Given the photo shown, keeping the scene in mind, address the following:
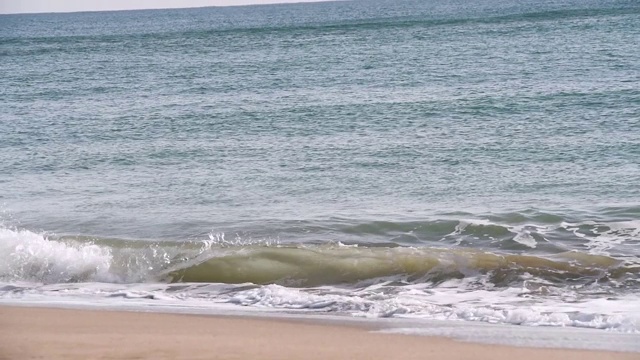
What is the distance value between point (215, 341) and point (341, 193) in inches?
259

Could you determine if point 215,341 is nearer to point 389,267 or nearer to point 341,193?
point 389,267

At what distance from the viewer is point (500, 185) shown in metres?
13.3

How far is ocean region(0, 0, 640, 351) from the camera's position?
8.74m

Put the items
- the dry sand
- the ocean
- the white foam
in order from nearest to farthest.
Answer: the dry sand
the ocean
the white foam

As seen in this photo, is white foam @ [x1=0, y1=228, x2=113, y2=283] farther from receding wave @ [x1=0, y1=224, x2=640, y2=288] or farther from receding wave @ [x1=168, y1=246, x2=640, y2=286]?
receding wave @ [x1=168, y1=246, x2=640, y2=286]

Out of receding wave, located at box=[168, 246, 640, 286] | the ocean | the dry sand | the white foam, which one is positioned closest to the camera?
the dry sand

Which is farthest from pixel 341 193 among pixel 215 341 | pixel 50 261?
pixel 215 341

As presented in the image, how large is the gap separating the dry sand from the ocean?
0.67 meters

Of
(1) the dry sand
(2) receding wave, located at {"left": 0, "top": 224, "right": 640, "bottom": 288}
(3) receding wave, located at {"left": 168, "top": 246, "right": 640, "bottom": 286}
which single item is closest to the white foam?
(2) receding wave, located at {"left": 0, "top": 224, "right": 640, "bottom": 288}

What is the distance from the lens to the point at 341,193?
1315 cm

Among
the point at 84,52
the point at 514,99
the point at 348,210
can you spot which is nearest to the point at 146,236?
the point at 348,210

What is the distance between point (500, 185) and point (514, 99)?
793cm

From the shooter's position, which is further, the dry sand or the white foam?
the white foam

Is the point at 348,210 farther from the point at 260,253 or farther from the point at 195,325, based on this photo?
the point at 195,325
